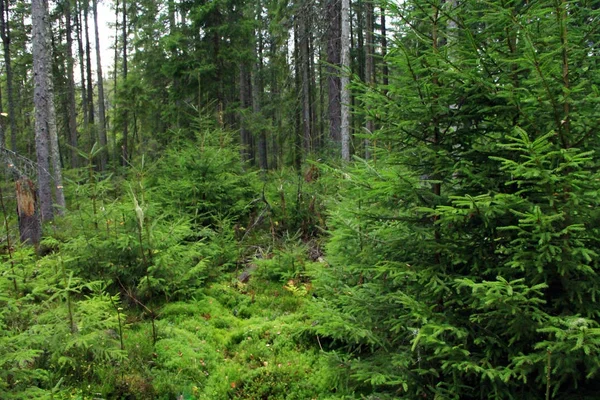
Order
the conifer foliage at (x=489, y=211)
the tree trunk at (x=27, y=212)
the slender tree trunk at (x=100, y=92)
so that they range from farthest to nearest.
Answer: the slender tree trunk at (x=100, y=92) → the tree trunk at (x=27, y=212) → the conifer foliage at (x=489, y=211)

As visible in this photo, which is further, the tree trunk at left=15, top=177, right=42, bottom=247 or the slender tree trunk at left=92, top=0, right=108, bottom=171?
the slender tree trunk at left=92, top=0, right=108, bottom=171

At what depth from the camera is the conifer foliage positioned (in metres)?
2.77

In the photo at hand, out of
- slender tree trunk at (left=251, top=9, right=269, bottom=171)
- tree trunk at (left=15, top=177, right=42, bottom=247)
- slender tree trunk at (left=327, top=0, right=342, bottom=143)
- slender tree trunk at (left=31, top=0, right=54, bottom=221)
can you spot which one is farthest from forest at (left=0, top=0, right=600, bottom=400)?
slender tree trunk at (left=251, top=9, right=269, bottom=171)

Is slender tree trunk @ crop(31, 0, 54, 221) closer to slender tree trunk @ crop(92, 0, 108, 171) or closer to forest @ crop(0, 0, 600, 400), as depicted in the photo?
forest @ crop(0, 0, 600, 400)

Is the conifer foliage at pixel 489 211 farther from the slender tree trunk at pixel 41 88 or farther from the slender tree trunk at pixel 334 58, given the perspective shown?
the slender tree trunk at pixel 41 88

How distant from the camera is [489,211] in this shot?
2.89 m

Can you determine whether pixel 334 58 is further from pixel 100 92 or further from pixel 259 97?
pixel 100 92

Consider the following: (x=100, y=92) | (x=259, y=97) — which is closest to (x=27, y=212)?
(x=100, y=92)

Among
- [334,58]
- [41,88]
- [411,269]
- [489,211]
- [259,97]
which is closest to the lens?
[489,211]

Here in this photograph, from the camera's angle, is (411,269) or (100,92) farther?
(100,92)

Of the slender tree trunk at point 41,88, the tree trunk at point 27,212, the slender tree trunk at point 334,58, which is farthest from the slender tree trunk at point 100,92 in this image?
the slender tree trunk at point 334,58

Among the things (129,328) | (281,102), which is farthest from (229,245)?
(281,102)

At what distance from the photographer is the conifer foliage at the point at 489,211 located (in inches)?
109

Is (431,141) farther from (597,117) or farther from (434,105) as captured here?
(597,117)
